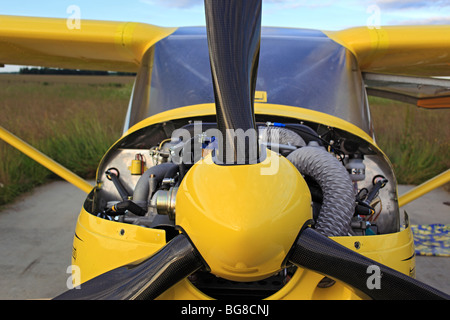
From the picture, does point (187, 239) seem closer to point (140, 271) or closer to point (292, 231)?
point (140, 271)

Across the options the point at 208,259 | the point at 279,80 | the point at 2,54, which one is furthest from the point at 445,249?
the point at 2,54

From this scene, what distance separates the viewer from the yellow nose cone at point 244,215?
1.16m

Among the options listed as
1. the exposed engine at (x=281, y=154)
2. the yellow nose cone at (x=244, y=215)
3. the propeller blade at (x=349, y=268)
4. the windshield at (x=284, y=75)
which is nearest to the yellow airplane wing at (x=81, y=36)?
the windshield at (x=284, y=75)

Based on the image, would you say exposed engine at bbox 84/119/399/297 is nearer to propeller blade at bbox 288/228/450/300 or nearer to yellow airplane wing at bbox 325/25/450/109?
propeller blade at bbox 288/228/450/300

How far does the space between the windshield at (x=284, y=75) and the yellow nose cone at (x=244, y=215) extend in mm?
1311

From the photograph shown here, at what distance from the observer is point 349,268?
1.30 meters

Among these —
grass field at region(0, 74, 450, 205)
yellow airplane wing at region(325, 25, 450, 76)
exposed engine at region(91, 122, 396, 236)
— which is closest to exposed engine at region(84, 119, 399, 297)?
exposed engine at region(91, 122, 396, 236)

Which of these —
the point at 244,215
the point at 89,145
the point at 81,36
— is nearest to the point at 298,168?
the point at 244,215

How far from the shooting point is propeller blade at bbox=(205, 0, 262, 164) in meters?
1.28

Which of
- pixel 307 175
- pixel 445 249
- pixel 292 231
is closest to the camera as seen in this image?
pixel 292 231

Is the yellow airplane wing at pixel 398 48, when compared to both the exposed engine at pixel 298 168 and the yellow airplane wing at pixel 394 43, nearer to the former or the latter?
the yellow airplane wing at pixel 394 43

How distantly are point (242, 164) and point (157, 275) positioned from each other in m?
0.46

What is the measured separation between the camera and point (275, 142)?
2.12m

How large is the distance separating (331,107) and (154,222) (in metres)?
1.43
